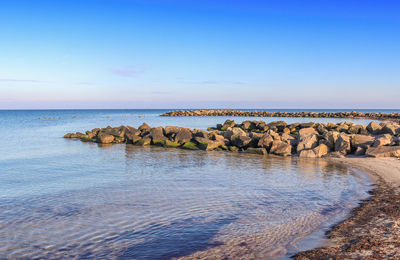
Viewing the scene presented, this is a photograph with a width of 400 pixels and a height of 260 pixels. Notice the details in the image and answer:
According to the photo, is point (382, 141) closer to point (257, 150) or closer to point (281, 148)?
point (281, 148)

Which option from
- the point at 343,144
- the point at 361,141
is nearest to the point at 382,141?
the point at 361,141

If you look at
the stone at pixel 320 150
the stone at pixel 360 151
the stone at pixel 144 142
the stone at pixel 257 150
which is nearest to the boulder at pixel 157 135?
the stone at pixel 144 142

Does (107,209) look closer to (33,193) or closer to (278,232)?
(33,193)

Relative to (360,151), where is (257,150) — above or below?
below

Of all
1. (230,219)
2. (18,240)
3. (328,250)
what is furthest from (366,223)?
(18,240)

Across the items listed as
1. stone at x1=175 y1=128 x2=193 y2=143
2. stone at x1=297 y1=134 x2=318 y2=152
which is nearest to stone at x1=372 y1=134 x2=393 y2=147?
stone at x1=297 y1=134 x2=318 y2=152

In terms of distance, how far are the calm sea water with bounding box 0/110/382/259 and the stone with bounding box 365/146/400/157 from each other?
109 inches

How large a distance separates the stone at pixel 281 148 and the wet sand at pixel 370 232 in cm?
795

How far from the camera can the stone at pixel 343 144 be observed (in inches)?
664

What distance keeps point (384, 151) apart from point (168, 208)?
40.5ft

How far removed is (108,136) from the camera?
25.3 meters

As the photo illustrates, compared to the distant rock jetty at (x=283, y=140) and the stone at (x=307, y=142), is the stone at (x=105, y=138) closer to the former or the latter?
the distant rock jetty at (x=283, y=140)

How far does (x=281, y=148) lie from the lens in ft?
59.0

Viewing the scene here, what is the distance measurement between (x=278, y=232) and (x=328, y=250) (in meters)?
1.18
